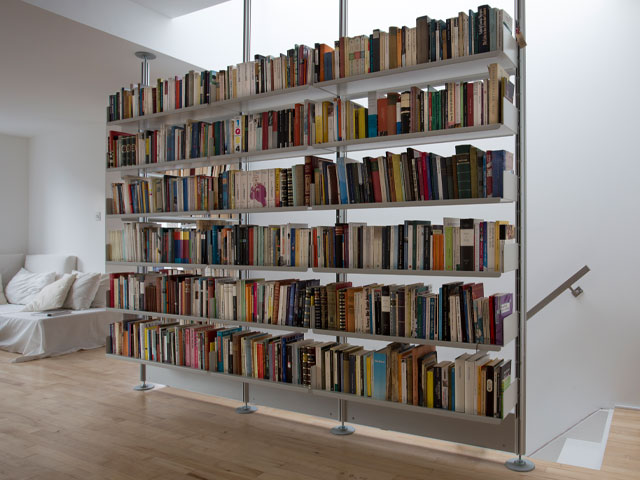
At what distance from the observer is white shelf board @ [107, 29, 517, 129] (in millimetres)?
2561

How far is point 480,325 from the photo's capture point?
98.3 inches

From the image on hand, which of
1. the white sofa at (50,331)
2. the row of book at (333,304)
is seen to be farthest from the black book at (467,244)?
the white sofa at (50,331)

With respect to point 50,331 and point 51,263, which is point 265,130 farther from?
point 51,263

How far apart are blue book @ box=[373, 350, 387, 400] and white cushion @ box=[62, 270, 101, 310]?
4161 millimetres

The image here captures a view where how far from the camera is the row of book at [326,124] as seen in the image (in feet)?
8.23

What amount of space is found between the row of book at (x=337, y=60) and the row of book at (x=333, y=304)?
3.76 feet

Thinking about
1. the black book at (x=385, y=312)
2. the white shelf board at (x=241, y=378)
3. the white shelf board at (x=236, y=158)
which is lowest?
the white shelf board at (x=241, y=378)

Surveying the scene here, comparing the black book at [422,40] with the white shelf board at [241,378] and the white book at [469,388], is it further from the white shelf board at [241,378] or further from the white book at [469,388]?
the white shelf board at [241,378]

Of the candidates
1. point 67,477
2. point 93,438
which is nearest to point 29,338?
point 93,438

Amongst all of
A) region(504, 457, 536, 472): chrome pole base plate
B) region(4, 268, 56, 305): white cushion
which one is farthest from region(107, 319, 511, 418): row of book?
region(4, 268, 56, 305): white cushion

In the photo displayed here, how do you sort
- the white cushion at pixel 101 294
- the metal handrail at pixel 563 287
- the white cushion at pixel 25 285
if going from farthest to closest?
1. the white cushion at pixel 25 285
2. the white cushion at pixel 101 294
3. the metal handrail at pixel 563 287

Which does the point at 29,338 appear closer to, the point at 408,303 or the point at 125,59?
the point at 125,59

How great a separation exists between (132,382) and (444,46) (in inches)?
134

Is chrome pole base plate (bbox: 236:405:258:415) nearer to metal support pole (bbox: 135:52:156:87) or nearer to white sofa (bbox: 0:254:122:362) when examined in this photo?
metal support pole (bbox: 135:52:156:87)
